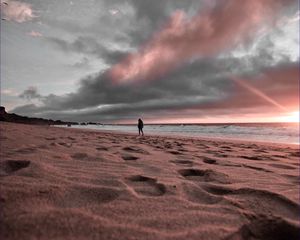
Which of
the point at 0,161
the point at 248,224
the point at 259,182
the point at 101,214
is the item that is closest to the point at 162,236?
the point at 101,214

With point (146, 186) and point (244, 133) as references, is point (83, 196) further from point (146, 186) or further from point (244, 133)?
point (244, 133)

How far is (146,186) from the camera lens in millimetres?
2363

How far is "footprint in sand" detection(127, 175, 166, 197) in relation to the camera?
Answer: 217cm

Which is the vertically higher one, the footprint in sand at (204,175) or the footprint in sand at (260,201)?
the footprint in sand at (204,175)

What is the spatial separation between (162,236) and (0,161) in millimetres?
2261

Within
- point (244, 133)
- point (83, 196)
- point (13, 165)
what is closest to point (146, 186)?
point (83, 196)

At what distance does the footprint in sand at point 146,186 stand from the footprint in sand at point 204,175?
0.56m

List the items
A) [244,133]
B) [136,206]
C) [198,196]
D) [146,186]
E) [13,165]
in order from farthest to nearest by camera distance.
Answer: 1. [244,133]
2. [13,165]
3. [146,186]
4. [198,196]
5. [136,206]

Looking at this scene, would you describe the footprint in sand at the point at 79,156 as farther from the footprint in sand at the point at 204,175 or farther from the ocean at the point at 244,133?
the ocean at the point at 244,133

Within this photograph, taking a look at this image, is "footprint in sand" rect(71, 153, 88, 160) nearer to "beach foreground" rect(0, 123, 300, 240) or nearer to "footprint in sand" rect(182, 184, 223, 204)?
"beach foreground" rect(0, 123, 300, 240)

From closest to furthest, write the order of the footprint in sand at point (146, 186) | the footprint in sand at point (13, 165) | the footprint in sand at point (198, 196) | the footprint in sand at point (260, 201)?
the footprint in sand at point (260, 201), the footprint in sand at point (198, 196), the footprint in sand at point (146, 186), the footprint in sand at point (13, 165)

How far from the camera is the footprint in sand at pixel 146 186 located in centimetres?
217

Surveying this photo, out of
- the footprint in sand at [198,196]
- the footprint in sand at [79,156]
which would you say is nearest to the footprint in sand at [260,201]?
the footprint in sand at [198,196]

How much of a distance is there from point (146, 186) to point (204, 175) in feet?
3.22
